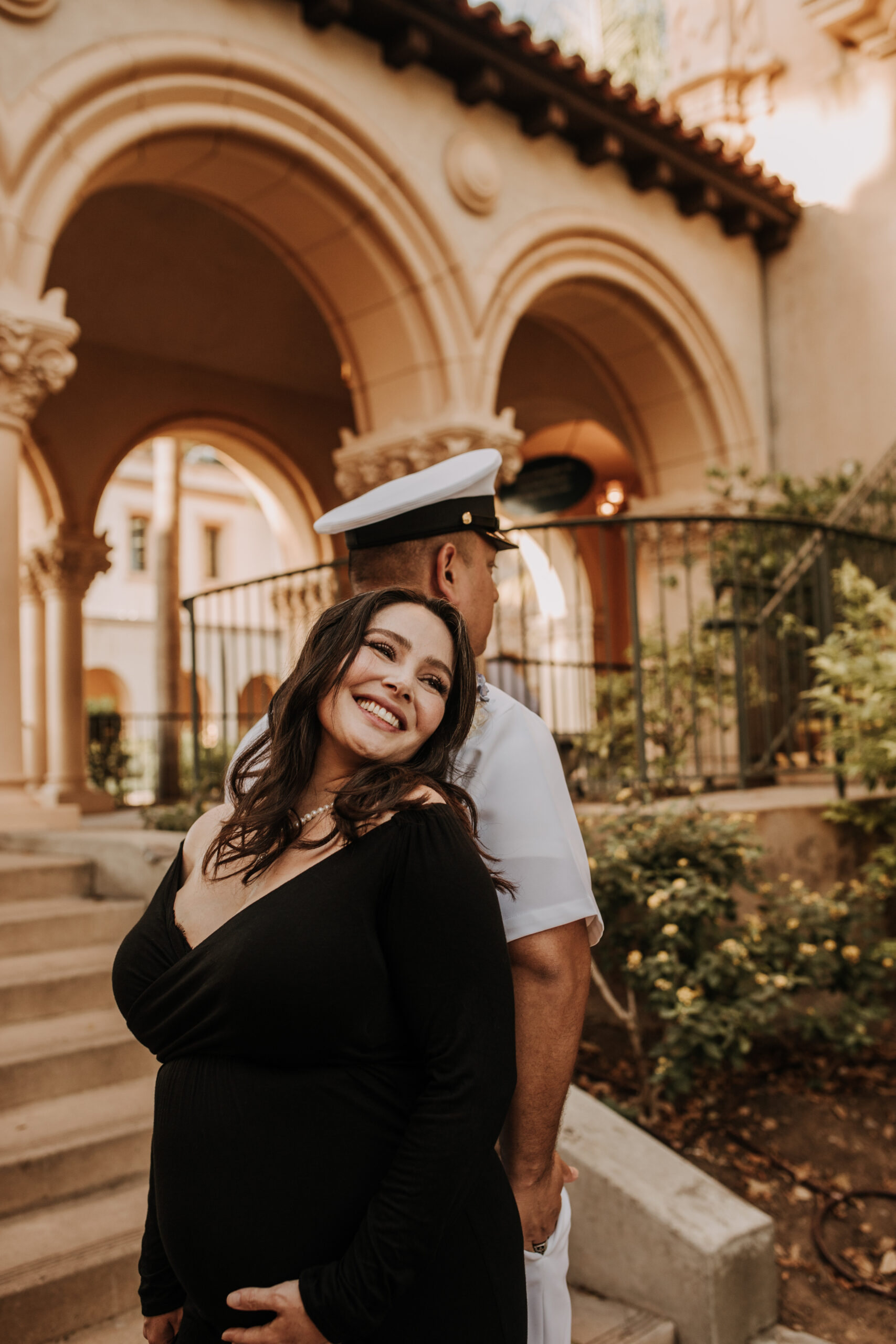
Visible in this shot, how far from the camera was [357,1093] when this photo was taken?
1.30 m

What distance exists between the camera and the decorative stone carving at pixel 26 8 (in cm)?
550

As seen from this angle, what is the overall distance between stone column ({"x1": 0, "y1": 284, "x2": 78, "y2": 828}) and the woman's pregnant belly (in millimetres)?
4413

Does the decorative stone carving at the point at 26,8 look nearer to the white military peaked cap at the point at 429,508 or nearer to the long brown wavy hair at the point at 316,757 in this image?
the white military peaked cap at the point at 429,508

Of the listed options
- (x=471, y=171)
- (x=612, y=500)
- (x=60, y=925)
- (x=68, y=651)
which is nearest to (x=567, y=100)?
(x=471, y=171)

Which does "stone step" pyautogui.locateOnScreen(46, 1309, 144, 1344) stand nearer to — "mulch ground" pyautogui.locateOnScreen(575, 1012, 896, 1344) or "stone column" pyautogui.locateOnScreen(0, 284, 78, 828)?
"mulch ground" pyautogui.locateOnScreen(575, 1012, 896, 1344)

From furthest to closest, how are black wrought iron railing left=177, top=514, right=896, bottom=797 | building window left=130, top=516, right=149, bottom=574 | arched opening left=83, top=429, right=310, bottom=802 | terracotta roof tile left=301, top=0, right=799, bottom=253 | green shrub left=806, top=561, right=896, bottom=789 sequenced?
1. building window left=130, top=516, right=149, bottom=574
2. arched opening left=83, top=429, right=310, bottom=802
3. terracotta roof tile left=301, top=0, right=799, bottom=253
4. black wrought iron railing left=177, top=514, right=896, bottom=797
5. green shrub left=806, top=561, right=896, bottom=789

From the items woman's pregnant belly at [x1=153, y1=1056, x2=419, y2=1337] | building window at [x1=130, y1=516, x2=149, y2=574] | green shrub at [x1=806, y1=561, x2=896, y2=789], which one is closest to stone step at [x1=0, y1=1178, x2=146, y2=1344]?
woman's pregnant belly at [x1=153, y1=1056, x2=419, y2=1337]

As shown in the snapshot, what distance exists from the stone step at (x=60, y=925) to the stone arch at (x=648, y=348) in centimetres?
571

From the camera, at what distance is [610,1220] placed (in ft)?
9.12

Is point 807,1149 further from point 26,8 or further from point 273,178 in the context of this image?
point 26,8

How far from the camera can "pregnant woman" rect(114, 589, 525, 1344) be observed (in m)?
1.26

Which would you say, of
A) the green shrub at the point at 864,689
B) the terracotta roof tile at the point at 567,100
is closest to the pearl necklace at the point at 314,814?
the green shrub at the point at 864,689

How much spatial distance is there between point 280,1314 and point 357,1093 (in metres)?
0.27

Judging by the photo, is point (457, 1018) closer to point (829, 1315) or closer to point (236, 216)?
point (829, 1315)
